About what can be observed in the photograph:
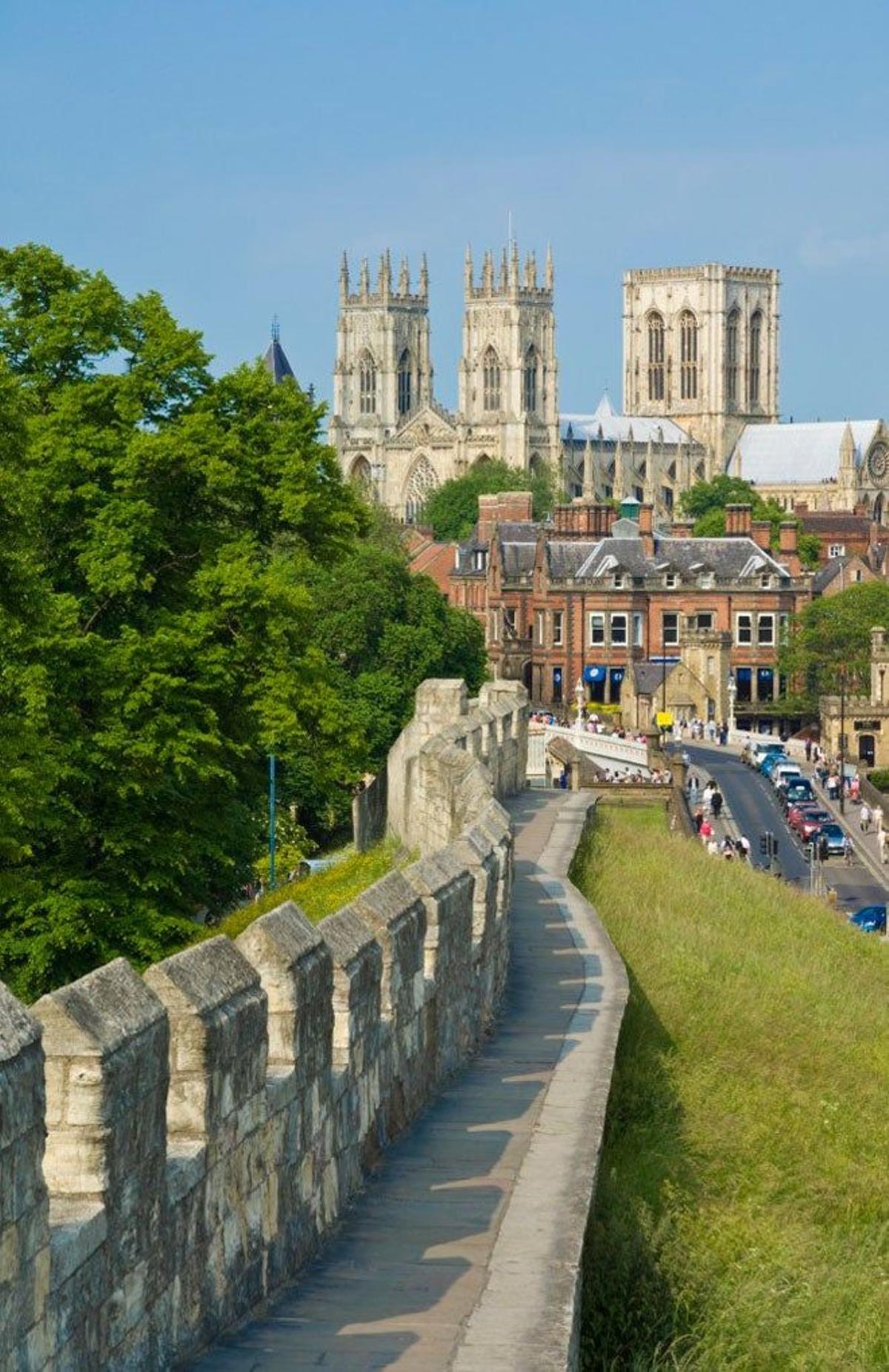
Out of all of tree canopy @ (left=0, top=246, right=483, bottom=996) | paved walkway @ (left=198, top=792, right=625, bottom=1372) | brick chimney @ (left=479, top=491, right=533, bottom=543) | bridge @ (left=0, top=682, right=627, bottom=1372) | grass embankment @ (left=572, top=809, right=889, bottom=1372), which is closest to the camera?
bridge @ (left=0, top=682, right=627, bottom=1372)

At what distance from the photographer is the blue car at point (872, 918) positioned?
51.1m

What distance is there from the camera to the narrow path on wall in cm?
996

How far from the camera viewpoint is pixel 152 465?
29.7m

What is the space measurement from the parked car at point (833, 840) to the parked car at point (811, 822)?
19 cm

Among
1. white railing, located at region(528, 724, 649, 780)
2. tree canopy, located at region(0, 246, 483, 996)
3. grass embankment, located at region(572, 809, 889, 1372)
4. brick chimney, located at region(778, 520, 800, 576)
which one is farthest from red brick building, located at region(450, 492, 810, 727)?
grass embankment, located at region(572, 809, 889, 1372)

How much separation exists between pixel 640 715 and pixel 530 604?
7.65 meters

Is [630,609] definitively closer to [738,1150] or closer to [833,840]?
[833,840]

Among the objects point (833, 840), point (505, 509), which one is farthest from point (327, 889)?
point (505, 509)

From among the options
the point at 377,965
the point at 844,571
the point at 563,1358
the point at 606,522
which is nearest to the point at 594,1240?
the point at 377,965

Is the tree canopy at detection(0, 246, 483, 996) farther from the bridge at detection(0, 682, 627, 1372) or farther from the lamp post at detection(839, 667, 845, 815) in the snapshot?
the lamp post at detection(839, 667, 845, 815)

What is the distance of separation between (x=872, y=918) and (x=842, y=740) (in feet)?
140

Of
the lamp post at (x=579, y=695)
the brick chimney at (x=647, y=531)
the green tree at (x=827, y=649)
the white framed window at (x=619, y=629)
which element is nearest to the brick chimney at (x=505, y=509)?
the brick chimney at (x=647, y=531)

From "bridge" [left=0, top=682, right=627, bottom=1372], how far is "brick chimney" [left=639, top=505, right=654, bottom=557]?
99.6 metres

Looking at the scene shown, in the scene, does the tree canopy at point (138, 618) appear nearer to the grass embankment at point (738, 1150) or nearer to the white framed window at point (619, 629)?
the grass embankment at point (738, 1150)
